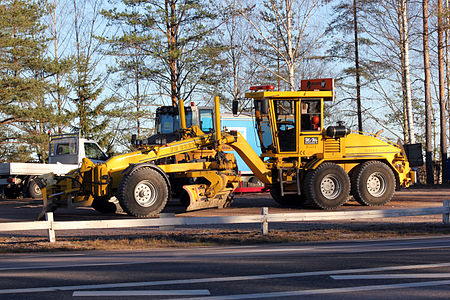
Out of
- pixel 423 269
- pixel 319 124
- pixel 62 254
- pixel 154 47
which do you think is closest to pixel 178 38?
pixel 154 47

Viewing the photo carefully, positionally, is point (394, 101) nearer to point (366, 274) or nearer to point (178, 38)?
point (178, 38)

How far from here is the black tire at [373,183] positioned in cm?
1714

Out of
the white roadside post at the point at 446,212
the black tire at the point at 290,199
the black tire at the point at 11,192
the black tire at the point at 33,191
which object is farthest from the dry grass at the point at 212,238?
Answer: the black tire at the point at 11,192

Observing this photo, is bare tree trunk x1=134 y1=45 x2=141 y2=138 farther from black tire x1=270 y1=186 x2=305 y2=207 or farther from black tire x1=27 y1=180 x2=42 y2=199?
black tire x1=270 y1=186 x2=305 y2=207

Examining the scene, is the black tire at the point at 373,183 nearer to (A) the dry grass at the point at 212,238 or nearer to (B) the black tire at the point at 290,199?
(B) the black tire at the point at 290,199

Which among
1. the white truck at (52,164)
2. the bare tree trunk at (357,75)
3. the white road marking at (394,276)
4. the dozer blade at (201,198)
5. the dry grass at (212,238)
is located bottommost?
the dry grass at (212,238)

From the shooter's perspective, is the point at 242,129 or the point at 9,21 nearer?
the point at 242,129

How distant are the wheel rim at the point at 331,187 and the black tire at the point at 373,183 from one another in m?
0.76

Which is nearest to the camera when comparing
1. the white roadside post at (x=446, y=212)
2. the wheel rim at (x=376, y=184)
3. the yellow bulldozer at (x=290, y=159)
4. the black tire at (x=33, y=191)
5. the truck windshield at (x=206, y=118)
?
the white roadside post at (x=446, y=212)

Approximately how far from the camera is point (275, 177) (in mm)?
17266

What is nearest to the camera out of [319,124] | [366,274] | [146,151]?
[366,274]

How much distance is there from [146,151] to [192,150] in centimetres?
149

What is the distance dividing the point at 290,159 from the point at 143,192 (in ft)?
15.9

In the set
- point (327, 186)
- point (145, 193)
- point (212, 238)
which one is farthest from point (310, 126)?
point (212, 238)
